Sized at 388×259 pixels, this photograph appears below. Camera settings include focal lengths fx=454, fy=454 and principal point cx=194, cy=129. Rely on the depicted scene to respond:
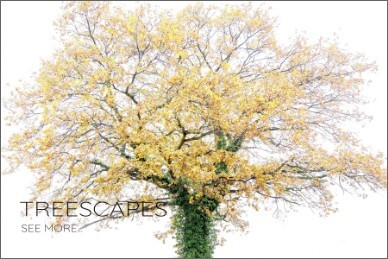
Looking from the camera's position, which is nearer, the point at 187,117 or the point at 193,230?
the point at 187,117

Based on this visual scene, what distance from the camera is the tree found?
1252 centimetres

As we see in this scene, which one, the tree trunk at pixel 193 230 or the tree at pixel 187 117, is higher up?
the tree at pixel 187 117

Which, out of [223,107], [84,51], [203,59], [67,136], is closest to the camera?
[223,107]

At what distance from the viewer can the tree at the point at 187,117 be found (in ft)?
41.1

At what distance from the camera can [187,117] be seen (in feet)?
42.2

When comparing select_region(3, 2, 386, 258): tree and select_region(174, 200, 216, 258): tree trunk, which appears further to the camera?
select_region(174, 200, 216, 258): tree trunk

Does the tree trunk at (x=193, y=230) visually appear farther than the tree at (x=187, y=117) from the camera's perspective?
Yes

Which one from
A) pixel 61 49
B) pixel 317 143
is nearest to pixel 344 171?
pixel 317 143

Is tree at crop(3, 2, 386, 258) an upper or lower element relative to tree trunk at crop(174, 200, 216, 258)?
upper

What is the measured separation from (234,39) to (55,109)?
7002 millimetres

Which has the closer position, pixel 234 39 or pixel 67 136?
pixel 67 136

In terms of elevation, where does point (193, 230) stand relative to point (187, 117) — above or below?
below

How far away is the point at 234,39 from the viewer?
16281 mm

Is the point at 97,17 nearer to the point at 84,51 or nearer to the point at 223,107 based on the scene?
the point at 84,51
